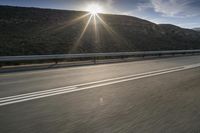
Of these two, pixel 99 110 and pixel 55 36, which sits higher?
pixel 55 36

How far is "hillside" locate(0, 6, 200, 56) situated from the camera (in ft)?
88.7

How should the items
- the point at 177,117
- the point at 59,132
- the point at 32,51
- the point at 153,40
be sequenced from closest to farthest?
the point at 59,132 → the point at 177,117 → the point at 32,51 → the point at 153,40

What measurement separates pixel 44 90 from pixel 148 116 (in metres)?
3.83

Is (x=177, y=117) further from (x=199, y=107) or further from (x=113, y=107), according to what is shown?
(x=113, y=107)

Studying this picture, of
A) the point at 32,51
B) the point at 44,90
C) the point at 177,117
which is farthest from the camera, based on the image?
the point at 32,51

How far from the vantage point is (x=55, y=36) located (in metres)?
33.5

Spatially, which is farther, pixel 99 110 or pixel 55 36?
pixel 55 36

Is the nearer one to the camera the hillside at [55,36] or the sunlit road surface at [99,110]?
the sunlit road surface at [99,110]

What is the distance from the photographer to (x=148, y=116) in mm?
4305

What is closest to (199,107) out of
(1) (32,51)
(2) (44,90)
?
(2) (44,90)

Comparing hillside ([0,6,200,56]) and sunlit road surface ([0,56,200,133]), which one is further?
hillside ([0,6,200,56])

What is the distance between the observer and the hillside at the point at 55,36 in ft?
88.7

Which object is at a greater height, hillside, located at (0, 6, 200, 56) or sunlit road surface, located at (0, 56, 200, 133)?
hillside, located at (0, 6, 200, 56)

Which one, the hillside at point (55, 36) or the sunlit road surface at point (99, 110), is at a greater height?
the hillside at point (55, 36)
